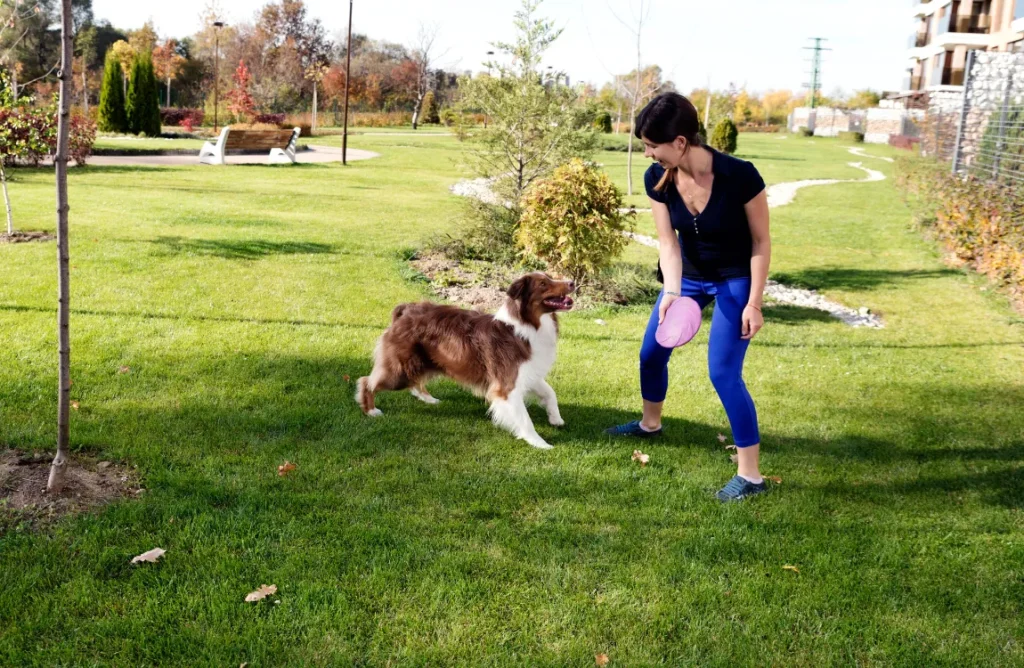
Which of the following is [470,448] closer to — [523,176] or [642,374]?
[642,374]

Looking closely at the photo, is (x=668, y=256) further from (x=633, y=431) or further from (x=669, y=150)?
(x=633, y=431)

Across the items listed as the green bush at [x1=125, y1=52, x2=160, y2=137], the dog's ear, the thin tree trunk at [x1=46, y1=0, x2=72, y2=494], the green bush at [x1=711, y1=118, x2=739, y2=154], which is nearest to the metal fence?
the dog's ear

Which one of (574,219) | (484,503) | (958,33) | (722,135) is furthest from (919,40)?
(484,503)

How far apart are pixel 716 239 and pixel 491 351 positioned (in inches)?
62.9

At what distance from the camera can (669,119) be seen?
373 cm

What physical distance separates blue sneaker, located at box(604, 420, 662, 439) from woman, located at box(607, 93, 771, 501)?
0.85 meters

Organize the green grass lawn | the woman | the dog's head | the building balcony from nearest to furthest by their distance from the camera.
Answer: the green grass lawn < the woman < the dog's head < the building balcony

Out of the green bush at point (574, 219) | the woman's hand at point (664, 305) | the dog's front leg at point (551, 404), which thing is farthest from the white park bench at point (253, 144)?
the woman's hand at point (664, 305)

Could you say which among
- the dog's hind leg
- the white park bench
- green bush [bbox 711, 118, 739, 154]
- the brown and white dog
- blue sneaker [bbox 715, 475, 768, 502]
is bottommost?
blue sneaker [bbox 715, 475, 768, 502]

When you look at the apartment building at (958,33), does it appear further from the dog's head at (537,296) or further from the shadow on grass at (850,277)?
the dog's head at (537,296)

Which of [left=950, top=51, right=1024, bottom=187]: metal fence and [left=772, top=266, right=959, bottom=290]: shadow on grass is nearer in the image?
[left=772, top=266, right=959, bottom=290]: shadow on grass

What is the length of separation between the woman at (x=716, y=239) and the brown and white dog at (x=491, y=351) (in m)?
0.81

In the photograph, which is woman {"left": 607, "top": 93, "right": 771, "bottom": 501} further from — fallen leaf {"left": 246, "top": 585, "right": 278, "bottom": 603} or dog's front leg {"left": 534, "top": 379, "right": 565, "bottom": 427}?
fallen leaf {"left": 246, "top": 585, "right": 278, "bottom": 603}

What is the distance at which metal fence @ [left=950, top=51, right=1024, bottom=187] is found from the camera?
1360cm
